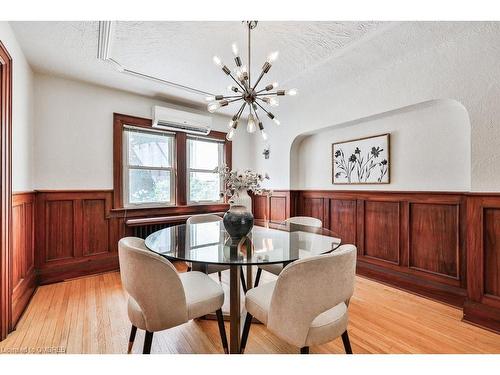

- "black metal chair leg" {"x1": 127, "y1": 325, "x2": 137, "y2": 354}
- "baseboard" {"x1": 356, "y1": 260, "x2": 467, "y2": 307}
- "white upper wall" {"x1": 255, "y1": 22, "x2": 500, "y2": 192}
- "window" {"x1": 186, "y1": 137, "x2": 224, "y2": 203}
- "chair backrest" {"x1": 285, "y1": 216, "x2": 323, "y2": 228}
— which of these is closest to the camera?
"black metal chair leg" {"x1": 127, "y1": 325, "x2": 137, "y2": 354}

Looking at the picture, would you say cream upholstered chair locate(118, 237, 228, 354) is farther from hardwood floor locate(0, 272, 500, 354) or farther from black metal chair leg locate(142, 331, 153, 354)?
hardwood floor locate(0, 272, 500, 354)

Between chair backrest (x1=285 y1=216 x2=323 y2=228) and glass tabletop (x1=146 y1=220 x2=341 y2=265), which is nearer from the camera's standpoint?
glass tabletop (x1=146 y1=220 x2=341 y2=265)

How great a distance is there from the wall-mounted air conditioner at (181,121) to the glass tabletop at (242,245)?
1.98m

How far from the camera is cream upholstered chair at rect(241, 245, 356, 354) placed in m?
1.15

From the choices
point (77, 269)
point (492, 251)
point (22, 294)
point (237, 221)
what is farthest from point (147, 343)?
point (492, 251)

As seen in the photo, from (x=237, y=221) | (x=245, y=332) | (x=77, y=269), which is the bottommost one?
(x=77, y=269)

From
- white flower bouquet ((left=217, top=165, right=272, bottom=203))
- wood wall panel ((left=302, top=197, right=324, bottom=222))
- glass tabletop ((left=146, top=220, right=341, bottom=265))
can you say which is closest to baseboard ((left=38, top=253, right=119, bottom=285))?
glass tabletop ((left=146, top=220, right=341, bottom=265))

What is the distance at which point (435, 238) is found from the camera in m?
2.47

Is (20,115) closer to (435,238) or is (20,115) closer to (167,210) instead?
(167,210)

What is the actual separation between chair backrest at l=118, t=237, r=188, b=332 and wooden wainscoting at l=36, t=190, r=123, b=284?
2.24m

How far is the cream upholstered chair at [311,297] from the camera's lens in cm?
115

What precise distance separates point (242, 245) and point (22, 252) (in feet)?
7.74

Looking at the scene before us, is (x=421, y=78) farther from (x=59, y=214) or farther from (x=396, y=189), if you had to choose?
(x=59, y=214)
